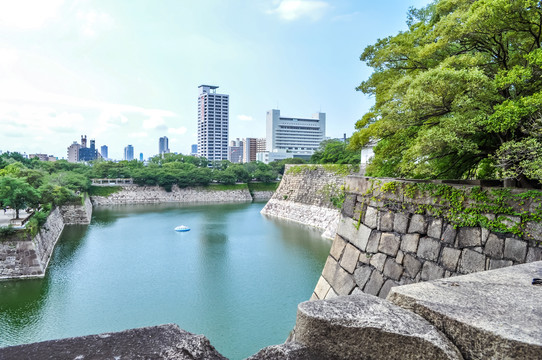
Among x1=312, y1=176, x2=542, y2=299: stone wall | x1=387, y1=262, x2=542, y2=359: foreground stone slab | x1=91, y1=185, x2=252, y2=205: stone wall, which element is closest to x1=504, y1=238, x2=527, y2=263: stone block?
x1=312, y1=176, x2=542, y2=299: stone wall

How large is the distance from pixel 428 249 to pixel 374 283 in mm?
770

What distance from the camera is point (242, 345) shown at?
721 centimetres

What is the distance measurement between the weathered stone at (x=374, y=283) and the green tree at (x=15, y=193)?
546 inches

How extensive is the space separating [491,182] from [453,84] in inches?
77.8

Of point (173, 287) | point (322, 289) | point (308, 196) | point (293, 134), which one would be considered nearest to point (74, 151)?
point (293, 134)

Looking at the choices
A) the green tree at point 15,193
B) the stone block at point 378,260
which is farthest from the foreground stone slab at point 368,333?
the green tree at point 15,193

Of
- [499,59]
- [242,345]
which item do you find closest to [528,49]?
[499,59]

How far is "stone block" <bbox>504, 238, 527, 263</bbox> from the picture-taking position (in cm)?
276

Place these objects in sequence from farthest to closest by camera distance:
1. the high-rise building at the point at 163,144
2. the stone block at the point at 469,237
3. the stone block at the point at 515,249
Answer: the high-rise building at the point at 163,144 → the stone block at the point at 469,237 → the stone block at the point at 515,249

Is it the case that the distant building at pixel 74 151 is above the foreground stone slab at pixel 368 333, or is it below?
Answer: above

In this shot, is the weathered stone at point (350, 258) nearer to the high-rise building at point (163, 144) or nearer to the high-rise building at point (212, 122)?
the high-rise building at point (212, 122)

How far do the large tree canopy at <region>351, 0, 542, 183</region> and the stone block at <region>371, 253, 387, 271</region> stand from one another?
4.43ft

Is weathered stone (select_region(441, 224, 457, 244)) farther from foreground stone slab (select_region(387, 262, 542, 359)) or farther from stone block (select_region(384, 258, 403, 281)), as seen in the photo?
foreground stone slab (select_region(387, 262, 542, 359))

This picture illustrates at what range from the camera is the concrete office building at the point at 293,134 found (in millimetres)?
75938
